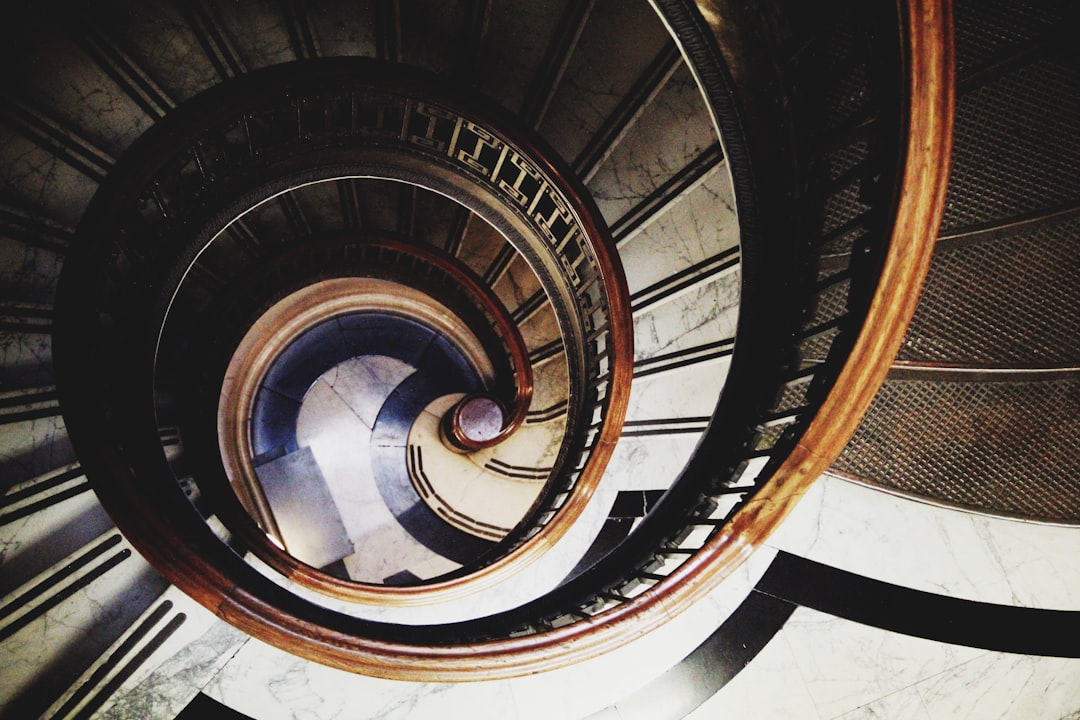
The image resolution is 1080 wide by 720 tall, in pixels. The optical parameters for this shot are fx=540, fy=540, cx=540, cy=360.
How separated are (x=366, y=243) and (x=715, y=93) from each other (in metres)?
3.41

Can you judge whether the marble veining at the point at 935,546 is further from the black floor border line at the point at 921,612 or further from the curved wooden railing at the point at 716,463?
the curved wooden railing at the point at 716,463

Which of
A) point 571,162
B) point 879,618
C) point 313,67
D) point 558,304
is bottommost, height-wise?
point 879,618

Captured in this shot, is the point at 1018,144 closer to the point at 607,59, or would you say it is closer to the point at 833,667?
the point at 607,59

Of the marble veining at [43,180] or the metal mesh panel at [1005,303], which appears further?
the marble veining at [43,180]

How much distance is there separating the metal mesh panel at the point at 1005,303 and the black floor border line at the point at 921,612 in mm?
1191

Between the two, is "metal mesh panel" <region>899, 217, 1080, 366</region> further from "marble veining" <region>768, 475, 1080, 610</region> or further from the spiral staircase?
"marble veining" <region>768, 475, 1080, 610</region>

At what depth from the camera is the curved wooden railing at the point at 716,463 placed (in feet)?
5.26

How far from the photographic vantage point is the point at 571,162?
3.31 meters

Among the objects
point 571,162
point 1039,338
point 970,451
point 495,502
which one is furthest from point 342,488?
point 1039,338

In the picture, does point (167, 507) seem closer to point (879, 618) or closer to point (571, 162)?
point (571, 162)

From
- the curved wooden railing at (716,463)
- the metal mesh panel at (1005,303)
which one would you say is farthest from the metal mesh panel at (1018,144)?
the curved wooden railing at (716,463)

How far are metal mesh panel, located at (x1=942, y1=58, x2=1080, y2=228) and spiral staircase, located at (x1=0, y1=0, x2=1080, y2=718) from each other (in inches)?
0.4

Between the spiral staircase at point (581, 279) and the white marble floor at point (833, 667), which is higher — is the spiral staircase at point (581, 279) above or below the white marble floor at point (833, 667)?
above

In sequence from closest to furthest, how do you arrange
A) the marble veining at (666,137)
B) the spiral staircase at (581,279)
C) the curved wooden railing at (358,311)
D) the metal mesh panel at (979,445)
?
the spiral staircase at (581,279), the metal mesh panel at (979,445), the marble veining at (666,137), the curved wooden railing at (358,311)
